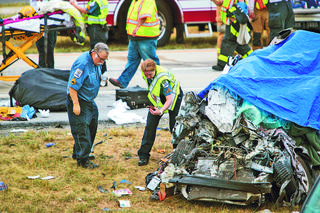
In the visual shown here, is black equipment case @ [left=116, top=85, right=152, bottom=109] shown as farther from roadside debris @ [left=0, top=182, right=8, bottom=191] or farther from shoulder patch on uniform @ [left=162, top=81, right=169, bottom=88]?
roadside debris @ [left=0, top=182, right=8, bottom=191]

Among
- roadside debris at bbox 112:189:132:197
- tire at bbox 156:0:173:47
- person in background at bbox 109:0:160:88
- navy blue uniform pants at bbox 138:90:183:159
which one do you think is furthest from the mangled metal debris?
tire at bbox 156:0:173:47

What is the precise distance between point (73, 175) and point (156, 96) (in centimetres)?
130

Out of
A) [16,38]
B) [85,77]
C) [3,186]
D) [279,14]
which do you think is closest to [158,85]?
[85,77]

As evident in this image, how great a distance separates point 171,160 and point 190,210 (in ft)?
1.99

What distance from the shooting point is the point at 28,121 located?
23.7 feet

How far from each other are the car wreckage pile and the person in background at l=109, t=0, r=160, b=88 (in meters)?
3.64

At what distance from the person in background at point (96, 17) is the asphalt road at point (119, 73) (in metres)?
1.06

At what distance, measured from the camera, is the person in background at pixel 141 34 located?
28.2 feet

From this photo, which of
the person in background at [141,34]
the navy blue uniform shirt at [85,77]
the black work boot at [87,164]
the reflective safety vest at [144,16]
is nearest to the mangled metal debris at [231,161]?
the black work boot at [87,164]

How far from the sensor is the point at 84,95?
18.0 feet

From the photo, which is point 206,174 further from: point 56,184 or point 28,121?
point 28,121

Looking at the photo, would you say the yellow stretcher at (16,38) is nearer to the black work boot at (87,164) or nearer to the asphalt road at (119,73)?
the asphalt road at (119,73)

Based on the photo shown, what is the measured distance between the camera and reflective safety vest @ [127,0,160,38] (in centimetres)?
856

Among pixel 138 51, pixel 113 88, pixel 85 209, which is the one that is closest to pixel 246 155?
pixel 85 209
